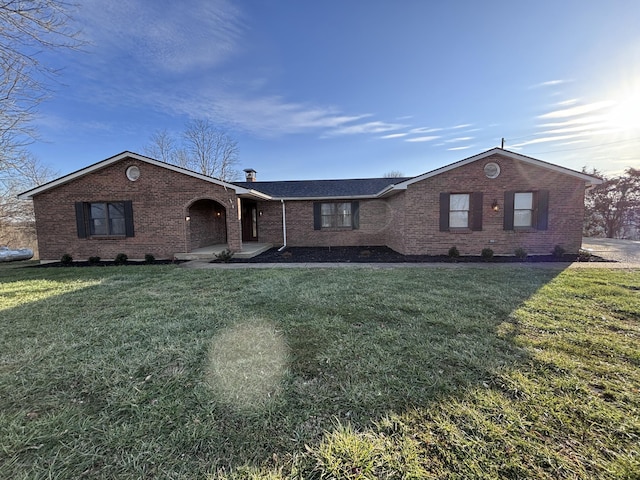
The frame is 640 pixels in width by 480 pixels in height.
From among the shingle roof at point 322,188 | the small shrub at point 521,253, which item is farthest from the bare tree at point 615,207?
the shingle roof at point 322,188

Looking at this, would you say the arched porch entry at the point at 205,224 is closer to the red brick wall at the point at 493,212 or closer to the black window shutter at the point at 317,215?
the black window shutter at the point at 317,215

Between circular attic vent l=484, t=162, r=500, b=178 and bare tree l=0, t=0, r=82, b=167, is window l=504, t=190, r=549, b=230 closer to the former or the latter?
circular attic vent l=484, t=162, r=500, b=178

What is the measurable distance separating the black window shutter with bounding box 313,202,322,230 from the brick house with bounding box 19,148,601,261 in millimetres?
3663

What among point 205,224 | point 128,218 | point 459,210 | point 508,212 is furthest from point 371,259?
point 128,218

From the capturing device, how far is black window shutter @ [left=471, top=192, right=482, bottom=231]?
10359 mm

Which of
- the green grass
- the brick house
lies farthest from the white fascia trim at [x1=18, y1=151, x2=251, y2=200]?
the green grass

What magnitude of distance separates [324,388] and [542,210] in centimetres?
1165

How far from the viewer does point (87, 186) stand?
11234 millimetres

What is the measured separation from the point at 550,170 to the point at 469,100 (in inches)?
172

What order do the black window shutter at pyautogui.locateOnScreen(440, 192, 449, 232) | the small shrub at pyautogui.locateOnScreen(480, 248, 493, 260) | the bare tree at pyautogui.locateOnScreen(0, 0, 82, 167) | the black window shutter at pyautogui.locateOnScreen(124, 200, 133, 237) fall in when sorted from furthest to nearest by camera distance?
the black window shutter at pyautogui.locateOnScreen(124, 200, 133, 237)
the black window shutter at pyautogui.locateOnScreen(440, 192, 449, 232)
the small shrub at pyautogui.locateOnScreen(480, 248, 493, 260)
the bare tree at pyautogui.locateOnScreen(0, 0, 82, 167)

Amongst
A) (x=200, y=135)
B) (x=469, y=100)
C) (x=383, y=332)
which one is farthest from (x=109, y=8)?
(x=200, y=135)

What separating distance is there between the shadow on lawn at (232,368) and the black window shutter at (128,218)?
6580 millimetres

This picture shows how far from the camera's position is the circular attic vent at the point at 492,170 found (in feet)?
33.2

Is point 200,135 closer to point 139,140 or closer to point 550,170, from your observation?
point 139,140
